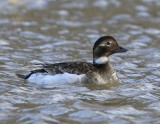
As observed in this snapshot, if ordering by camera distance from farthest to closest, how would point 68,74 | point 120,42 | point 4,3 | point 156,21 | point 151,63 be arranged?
point 4,3 < point 156,21 < point 120,42 < point 151,63 < point 68,74

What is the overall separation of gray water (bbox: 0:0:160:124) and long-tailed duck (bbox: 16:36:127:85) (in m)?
0.20

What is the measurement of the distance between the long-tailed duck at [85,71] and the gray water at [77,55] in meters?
0.20

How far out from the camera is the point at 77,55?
1645cm

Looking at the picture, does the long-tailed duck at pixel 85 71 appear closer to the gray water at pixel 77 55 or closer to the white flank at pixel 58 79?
the white flank at pixel 58 79

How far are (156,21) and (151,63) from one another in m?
4.93

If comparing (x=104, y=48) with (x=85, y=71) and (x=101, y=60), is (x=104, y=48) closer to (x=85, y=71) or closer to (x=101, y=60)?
→ (x=101, y=60)

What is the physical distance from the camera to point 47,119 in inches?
424

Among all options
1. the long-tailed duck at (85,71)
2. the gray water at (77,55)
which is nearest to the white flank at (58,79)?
the long-tailed duck at (85,71)

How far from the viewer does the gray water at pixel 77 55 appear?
11211 mm

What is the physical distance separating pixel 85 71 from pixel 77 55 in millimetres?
3157

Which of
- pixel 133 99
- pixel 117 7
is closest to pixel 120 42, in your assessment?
pixel 117 7

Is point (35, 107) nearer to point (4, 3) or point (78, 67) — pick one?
point (78, 67)

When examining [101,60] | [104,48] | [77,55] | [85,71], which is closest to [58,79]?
[85,71]

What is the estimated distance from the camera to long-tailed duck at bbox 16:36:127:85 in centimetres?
1318
